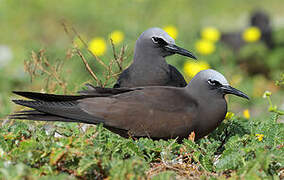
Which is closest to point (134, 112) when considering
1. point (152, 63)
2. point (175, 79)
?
point (152, 63)

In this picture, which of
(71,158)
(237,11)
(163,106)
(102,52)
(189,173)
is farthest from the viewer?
(237,11)

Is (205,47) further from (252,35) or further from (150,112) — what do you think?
(150,112)

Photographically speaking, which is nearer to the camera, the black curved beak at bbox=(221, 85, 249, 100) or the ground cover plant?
the ground cover plant

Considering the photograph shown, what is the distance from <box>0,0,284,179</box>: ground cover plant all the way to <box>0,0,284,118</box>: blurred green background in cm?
3

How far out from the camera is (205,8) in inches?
492

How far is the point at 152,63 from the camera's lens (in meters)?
4.56

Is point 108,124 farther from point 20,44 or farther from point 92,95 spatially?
point 20,44

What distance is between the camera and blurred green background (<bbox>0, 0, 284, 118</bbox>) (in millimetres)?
8820

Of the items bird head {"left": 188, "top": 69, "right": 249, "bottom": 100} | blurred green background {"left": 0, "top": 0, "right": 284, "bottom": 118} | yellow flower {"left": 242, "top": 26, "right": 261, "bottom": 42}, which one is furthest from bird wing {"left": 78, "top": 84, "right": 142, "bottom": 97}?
yellow flower {"left": 242, "top": 26, "right": 261, "bottom": 42}

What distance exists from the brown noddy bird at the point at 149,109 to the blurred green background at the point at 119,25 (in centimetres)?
443

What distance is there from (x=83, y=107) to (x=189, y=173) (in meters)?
1.05

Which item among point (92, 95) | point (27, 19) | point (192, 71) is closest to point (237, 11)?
point (27, 19)

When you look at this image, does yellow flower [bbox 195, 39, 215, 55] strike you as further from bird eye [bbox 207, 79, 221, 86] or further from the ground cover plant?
bird eye [bbox 207, 79, 221, 86]

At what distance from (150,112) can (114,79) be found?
2132 millimetres
